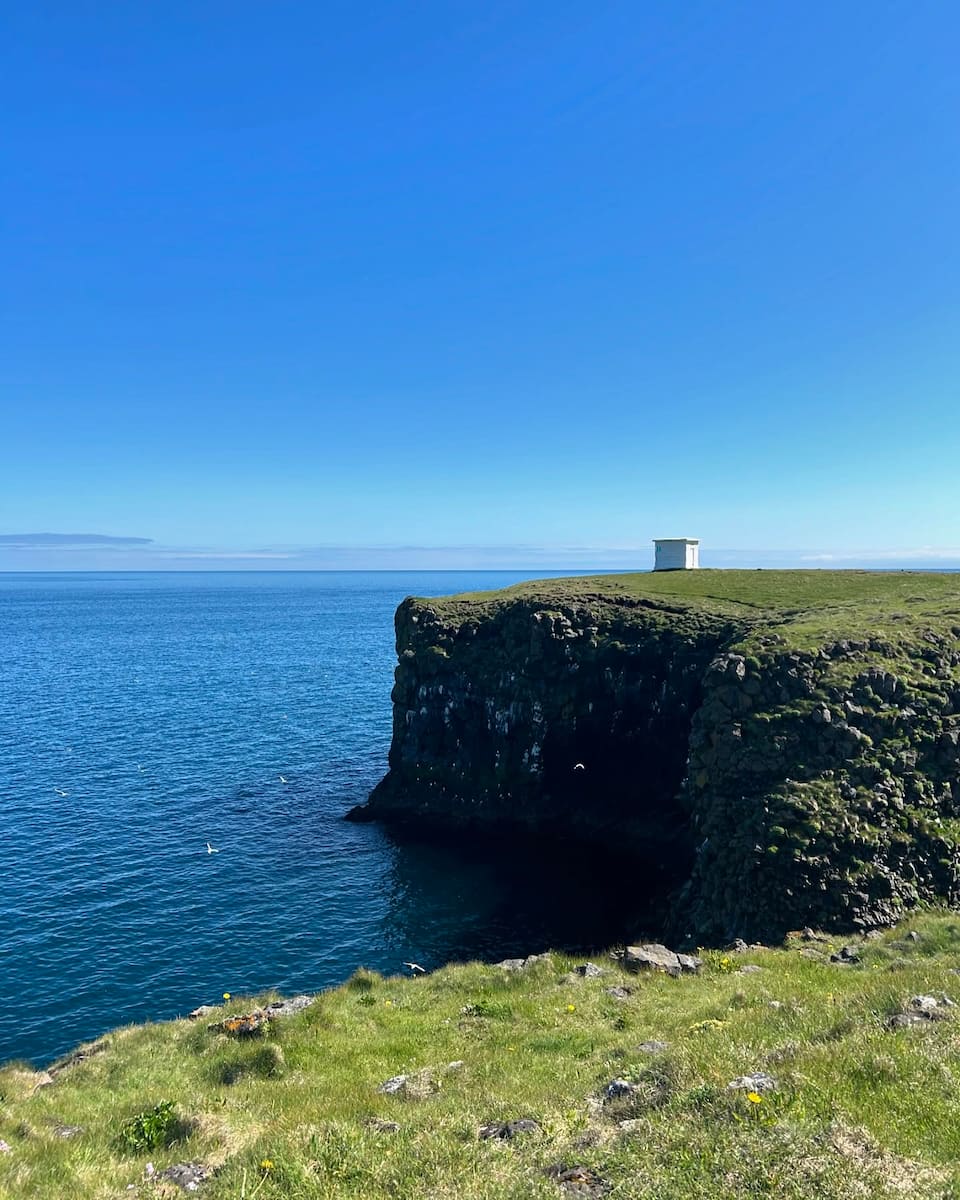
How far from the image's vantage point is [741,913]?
117 ft

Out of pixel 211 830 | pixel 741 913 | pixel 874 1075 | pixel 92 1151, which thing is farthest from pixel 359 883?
pixel 874 1075

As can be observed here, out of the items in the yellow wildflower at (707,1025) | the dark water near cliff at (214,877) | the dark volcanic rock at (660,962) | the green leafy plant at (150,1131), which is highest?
the yellow wildflower at (707,1025)

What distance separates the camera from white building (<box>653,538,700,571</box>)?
96125mm

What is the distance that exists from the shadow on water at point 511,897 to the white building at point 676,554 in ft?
→ 164

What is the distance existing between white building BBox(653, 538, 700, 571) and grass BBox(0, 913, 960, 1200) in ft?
244

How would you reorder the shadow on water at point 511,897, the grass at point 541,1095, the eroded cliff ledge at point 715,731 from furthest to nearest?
Result: the shadow on water at point 511,897 → the eroded cliff ledge at point 715,731 → the grass at point 541,1095

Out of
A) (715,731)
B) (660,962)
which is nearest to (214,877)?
(660,962)

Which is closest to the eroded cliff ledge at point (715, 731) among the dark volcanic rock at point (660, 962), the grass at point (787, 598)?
the grass at point (787, 598)

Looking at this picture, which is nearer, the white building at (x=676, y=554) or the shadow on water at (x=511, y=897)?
the shadow on water at (x=511, y=897)

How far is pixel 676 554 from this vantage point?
318ft

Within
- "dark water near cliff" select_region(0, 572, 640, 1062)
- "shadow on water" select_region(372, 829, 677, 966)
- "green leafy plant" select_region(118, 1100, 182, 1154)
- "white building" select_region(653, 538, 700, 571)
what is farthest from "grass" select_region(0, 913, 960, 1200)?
"white building" select_region(653, 538, 700, 571)

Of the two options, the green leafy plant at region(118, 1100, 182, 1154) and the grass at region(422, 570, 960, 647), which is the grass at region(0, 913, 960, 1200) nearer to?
the green leafy plant at region(118, 1100, 182, 1154)

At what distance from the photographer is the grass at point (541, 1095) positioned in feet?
37.4

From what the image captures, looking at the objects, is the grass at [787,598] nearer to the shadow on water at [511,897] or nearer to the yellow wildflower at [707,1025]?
the shadow on water at [511,897]
